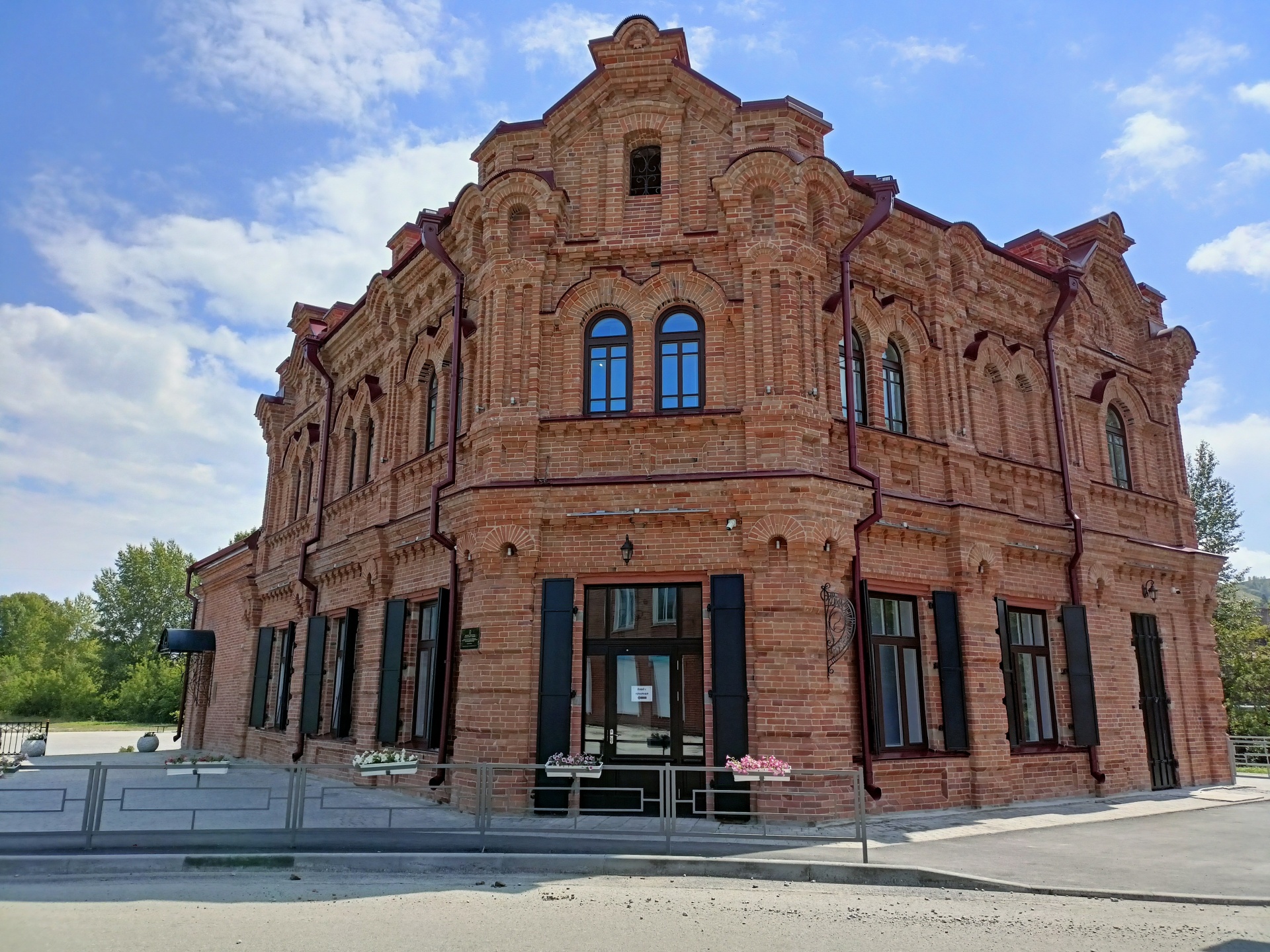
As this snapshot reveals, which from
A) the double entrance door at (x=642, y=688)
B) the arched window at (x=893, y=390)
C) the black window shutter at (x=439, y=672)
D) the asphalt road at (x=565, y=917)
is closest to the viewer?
the asphalt road at (x=565, y=917)

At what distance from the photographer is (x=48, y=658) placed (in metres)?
63.4

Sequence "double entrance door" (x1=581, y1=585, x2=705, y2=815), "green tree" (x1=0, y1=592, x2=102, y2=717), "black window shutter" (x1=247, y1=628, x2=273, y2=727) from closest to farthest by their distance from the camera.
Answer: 1. "double entrance door" (x1=581, y1=585, x2=705, y2=815)
2. "black window shutter" (x1=247, y1=628, x2=273, y2=727)
3. "green tree" (x1=0, y1=592, x2=102, y2=717)

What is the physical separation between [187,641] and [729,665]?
17862mm

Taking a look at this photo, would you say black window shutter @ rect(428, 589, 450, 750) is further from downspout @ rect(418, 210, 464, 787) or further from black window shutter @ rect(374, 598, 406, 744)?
black window shutter @ rect(374, 598, 406, 744)

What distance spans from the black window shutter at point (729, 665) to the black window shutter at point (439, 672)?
3777 millimetres

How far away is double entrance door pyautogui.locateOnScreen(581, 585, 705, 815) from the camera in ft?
34.5

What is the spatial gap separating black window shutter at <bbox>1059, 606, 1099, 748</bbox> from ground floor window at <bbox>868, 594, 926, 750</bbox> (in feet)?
10.3

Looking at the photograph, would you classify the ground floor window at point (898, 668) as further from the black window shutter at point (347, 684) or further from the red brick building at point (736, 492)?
the black window shutter at point (347, 684)

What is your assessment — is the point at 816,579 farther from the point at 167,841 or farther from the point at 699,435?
the point at 167,841

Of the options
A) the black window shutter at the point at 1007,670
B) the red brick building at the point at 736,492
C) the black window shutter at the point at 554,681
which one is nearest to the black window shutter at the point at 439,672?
the red brick building at the point at 736,492

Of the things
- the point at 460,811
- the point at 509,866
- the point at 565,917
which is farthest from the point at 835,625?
the point at 565,917

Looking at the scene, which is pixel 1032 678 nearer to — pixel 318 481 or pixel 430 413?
pixel 430 413

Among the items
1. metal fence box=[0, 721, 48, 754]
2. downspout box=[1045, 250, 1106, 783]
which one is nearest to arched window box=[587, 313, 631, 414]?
downspout box=[1045, 250, 1106, 783]

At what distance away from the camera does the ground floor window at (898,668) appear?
37.4ft
